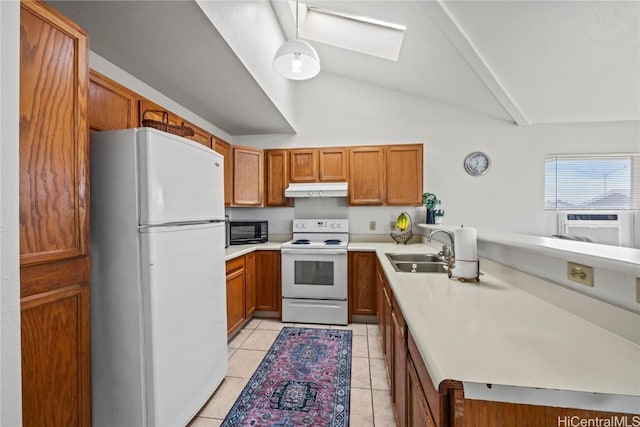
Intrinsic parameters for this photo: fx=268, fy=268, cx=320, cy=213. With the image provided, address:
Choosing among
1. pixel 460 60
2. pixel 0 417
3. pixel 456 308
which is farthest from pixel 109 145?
pixel 460 60

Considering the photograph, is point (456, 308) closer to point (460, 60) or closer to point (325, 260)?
point (325, 260)

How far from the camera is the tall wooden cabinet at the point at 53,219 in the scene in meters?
0.95

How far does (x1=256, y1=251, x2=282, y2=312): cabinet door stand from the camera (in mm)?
3098

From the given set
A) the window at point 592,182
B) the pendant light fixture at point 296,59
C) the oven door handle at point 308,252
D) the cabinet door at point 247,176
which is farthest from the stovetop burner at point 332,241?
the window at point 592,182

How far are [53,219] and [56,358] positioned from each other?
0.55 m

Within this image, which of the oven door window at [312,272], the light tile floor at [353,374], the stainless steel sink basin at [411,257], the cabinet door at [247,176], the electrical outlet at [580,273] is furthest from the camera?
the cabinet door at [247,176]

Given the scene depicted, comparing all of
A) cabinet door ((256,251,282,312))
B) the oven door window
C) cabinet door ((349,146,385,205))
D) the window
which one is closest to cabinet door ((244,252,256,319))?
cabinet door ((256,251,282,312))

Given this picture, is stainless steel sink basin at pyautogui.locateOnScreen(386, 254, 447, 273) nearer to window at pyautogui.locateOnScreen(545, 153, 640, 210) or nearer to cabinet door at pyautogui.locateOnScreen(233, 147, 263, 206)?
cabinet door at pyautogui.locateOnScreen(233, 147, 263, 206)

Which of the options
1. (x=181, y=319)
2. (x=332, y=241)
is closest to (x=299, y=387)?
(x=181, y=319)

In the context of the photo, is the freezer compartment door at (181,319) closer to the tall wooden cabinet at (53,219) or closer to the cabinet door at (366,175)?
the tall wooden cabinet at (53,219)

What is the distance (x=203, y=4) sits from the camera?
4.68 ft

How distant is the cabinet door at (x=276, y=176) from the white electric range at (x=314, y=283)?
0.74 m

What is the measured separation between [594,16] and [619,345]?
7.53 feet

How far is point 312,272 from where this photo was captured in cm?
302
